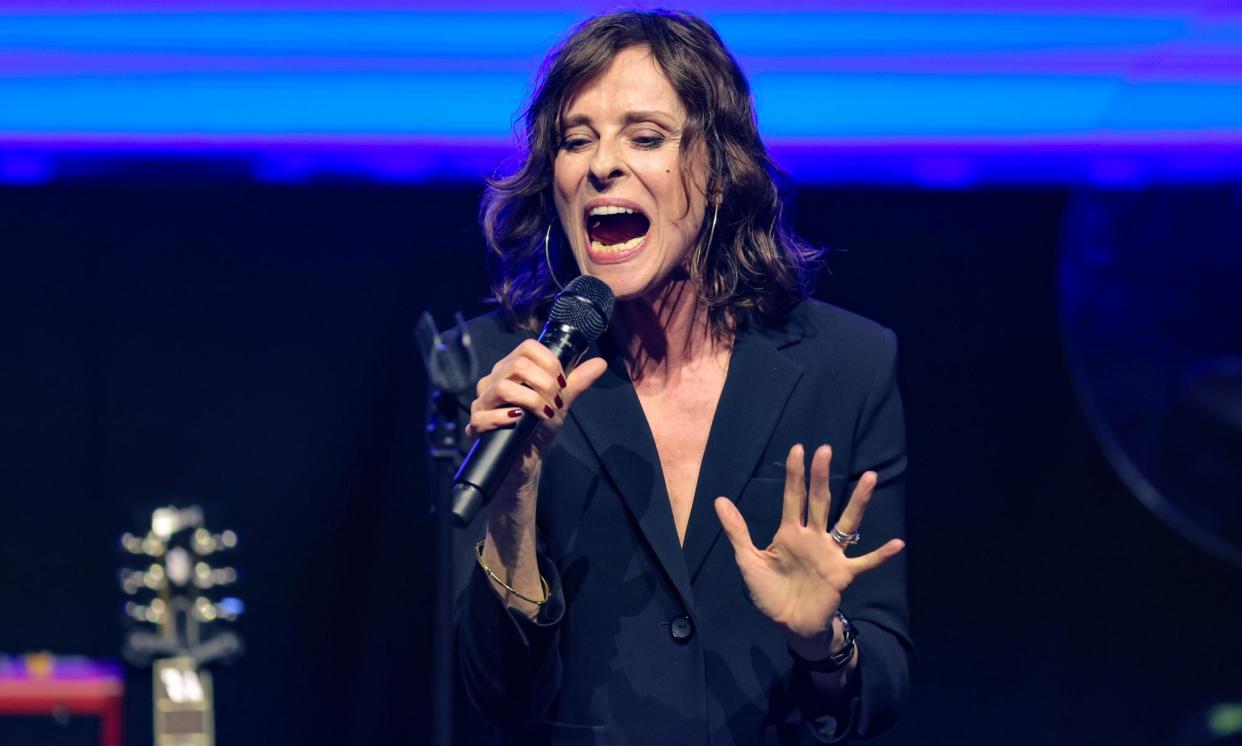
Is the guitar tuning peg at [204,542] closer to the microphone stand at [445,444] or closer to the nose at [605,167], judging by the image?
the microphone stand at [445,444]

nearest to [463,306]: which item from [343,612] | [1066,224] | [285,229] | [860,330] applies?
[285,229]

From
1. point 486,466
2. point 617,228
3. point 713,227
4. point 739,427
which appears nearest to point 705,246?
point 713,227

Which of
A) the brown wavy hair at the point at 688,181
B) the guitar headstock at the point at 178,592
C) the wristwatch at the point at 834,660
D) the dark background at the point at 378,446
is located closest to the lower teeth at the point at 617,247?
Result: the brown wavy hair at the point at 688,181

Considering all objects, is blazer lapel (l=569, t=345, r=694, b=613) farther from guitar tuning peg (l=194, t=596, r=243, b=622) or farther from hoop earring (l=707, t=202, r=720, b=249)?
guitar tuning peg (l=194, t=596, r=243, b=622)

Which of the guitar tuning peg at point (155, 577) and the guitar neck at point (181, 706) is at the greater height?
the guitar tuning peg at point (155, 577)

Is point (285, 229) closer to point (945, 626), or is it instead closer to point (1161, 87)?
point (945, 626)

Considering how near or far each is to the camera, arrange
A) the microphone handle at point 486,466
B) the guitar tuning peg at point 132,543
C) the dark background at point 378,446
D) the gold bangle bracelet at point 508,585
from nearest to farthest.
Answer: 1. the microphone handle at point 486,466
2. the gold bangle bracelet at point 508,585
3. the guitar tuning peg at point 132,543
4. the dark background at point 378,446

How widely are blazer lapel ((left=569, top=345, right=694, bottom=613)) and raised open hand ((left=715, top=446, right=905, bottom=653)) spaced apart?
0.43 ft

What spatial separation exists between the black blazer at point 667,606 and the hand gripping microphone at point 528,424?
0.26m

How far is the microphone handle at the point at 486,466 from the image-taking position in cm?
118

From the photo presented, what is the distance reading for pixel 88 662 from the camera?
269 centimetres

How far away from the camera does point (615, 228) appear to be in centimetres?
176

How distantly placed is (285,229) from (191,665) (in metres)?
0.92

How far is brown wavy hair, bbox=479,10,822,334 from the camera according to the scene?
69.5 inches
